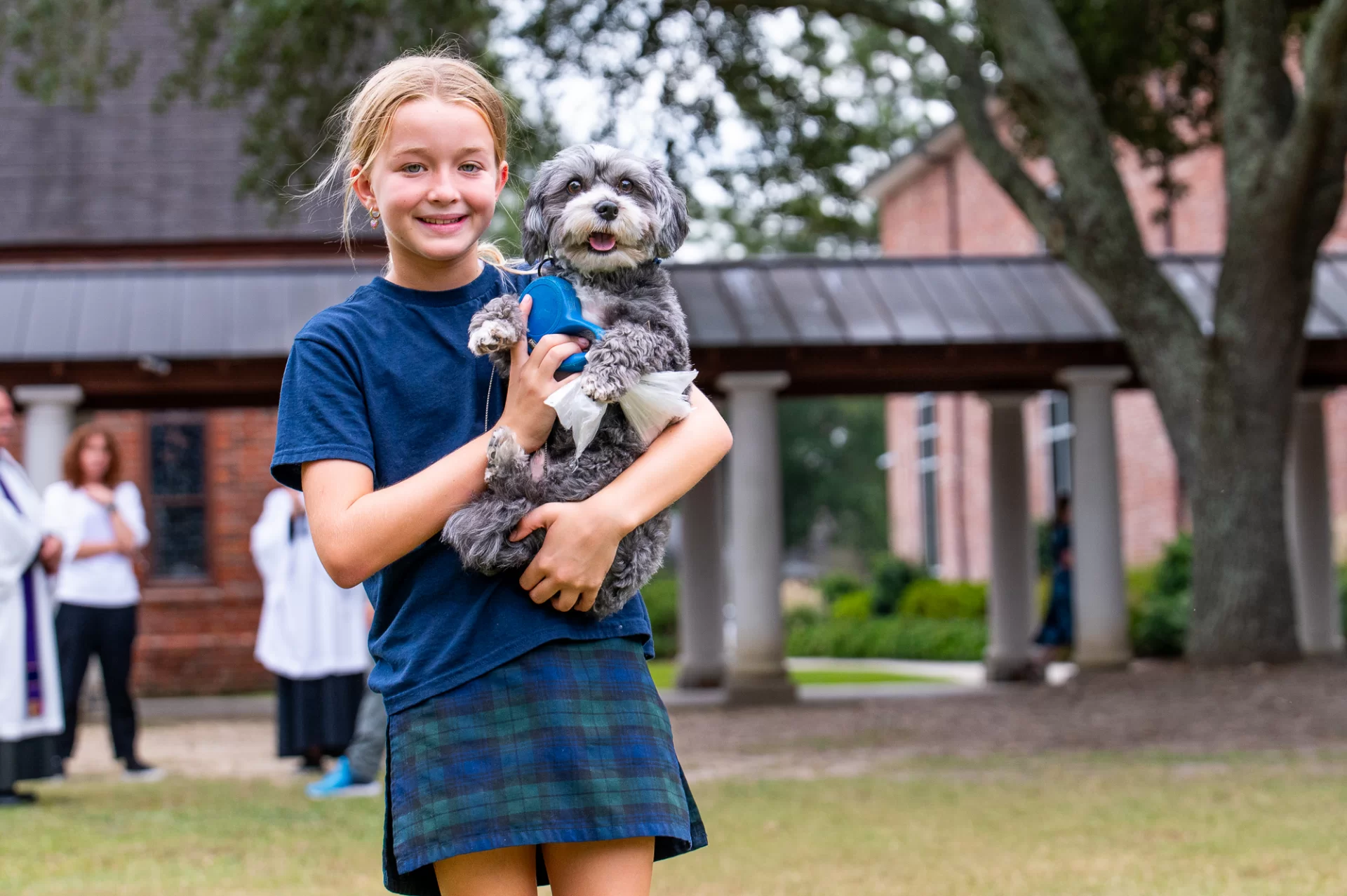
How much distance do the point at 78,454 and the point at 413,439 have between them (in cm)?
837

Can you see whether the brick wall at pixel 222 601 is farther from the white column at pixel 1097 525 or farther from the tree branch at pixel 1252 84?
the tree branch at pixel 1252 84

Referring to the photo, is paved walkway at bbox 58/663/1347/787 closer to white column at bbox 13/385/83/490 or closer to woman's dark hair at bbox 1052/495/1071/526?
white column at bbox 13/385/83/490

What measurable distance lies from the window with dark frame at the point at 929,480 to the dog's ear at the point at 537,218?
30.1m

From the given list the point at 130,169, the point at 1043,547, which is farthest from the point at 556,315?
the point at 1043,547

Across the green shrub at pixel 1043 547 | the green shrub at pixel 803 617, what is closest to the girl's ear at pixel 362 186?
the green shrub at pixel 1043 547

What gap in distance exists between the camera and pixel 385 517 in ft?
6.75

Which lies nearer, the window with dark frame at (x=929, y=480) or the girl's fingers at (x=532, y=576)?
the girl's fingers at (x=532, y=576)

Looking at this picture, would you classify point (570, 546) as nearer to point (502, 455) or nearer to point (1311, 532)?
point (502, 455)

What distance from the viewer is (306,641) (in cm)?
995

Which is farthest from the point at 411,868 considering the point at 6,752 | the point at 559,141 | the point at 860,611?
the point at 860,611

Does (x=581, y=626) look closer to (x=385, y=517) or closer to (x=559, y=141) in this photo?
(x=385, y=517)

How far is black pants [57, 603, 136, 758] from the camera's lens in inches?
384

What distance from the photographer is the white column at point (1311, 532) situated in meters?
16.6

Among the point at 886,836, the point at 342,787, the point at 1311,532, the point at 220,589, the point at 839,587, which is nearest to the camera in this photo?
the point at 886,836
